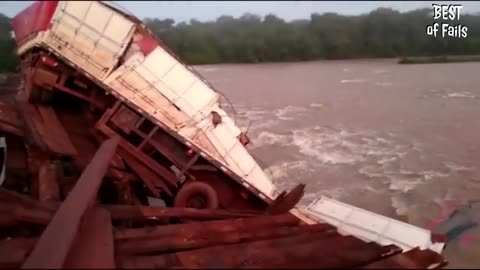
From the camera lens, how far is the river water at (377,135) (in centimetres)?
888

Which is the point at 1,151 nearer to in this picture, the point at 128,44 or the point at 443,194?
the point at 128,44

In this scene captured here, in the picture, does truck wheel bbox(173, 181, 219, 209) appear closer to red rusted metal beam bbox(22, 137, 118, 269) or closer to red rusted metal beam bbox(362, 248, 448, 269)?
red rusted metal beam bbox(22, 137, 118, 269)

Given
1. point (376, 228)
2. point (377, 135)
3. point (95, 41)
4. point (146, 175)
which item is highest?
point (95, 41)

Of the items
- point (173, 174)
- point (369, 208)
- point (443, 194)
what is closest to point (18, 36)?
point (173, 174)

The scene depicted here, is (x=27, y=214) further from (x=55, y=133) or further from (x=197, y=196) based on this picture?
(x=197, y=196)

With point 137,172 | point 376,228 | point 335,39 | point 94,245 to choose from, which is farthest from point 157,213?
point 335,39

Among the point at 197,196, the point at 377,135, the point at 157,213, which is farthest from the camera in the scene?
the point at 377,135

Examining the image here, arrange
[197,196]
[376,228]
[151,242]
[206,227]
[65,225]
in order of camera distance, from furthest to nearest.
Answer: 1. [376,228]
2. [197,196]
3. [206,227]
4. [151,242]
5. [65,225]

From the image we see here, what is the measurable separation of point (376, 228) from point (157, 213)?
3068mm

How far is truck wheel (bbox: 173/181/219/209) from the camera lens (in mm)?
4590

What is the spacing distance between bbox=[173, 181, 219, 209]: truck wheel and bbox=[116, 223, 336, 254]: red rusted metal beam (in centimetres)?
126

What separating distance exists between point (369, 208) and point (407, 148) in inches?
173

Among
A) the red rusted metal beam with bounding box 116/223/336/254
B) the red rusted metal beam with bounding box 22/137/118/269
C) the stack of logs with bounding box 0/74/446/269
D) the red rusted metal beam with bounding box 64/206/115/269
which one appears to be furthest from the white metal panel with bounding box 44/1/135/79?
the red rusted metal beam with bounding box 116/223/336/254

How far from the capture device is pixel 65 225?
2.35m
